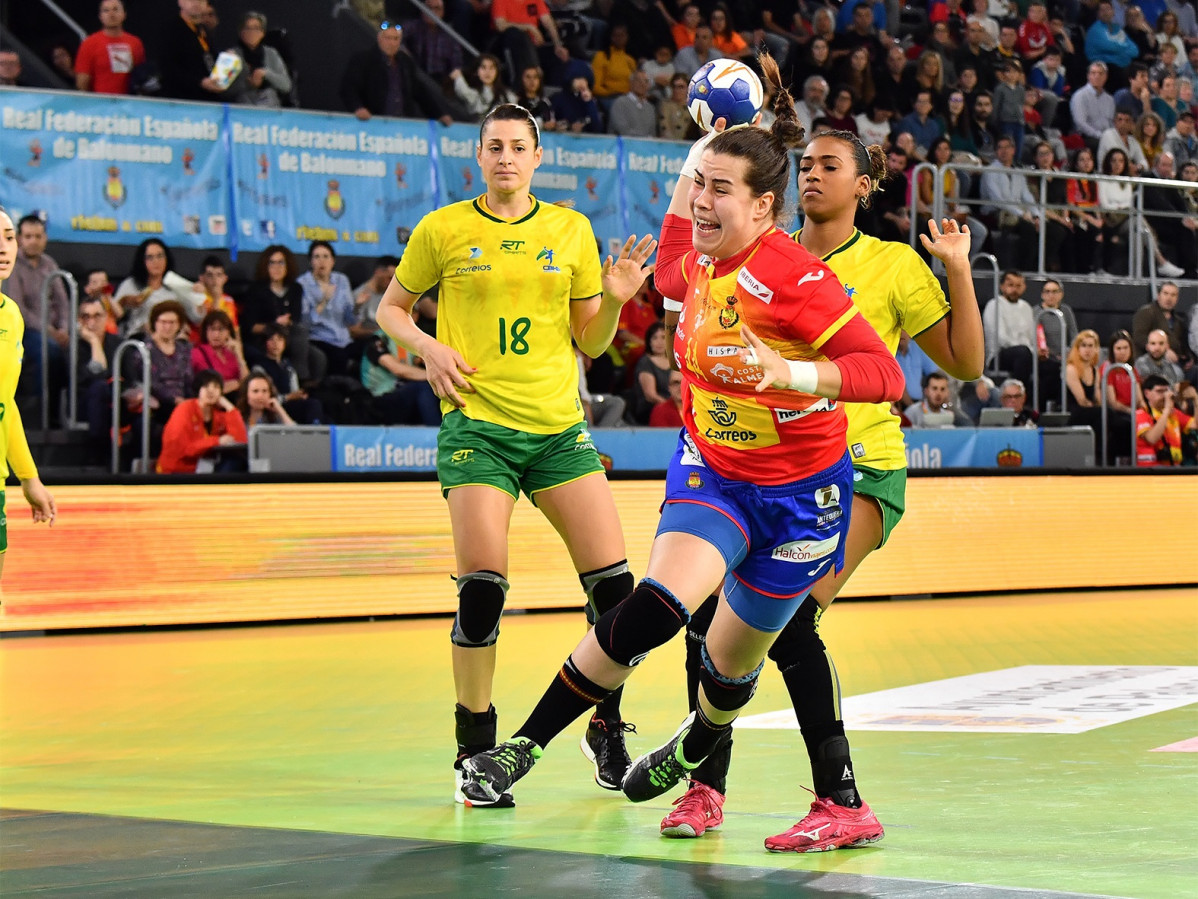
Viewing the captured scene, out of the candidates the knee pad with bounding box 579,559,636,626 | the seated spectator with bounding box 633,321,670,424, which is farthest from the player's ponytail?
the seated spectator with bounding box 633,321,670,424

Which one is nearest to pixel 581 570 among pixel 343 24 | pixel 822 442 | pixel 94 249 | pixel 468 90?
pixel 822 442

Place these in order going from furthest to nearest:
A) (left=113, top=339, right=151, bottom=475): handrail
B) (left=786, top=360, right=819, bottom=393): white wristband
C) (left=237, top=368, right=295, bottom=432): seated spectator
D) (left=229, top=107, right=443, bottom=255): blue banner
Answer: (left=229, top=107, right=443, bottom=255): blue banner → (left=237, top=368, right=295, bottom=432): seated spectator → (left=113, top=339, right=151, bottom=475): handrail → (left=786, top=360, right=819, bottom=393): white wristband

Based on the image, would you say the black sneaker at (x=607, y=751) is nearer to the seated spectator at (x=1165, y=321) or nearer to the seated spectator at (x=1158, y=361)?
the seated spectator at (x=1158, y=361)

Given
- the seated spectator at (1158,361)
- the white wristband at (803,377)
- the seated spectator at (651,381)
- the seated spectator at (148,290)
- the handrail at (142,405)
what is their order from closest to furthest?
the white wristband at (803,377) → the handrail at (142,405) → the seated spectator at (148,290) → the seated spectator at (651,381) → the seated spectator at (1158,361)

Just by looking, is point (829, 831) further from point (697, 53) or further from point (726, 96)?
point (697, 53)

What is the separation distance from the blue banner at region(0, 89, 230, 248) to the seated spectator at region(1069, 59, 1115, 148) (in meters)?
11.7

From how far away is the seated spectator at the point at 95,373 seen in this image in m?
12.2

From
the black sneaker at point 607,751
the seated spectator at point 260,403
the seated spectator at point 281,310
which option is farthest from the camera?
the seated spectator at point 281,310

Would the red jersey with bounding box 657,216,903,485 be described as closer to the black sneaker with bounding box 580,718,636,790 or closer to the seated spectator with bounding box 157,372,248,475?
the black sneaker with bounding box 580,718,636,790

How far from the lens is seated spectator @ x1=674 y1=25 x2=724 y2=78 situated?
18.1 m

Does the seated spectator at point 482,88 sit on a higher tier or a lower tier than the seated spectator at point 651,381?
higher

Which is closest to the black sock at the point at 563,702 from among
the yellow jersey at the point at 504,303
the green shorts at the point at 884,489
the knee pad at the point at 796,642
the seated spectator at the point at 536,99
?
the knee pad at the point at 796,642

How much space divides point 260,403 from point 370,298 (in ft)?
6.75

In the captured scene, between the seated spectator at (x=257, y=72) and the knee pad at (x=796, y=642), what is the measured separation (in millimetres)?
10930
